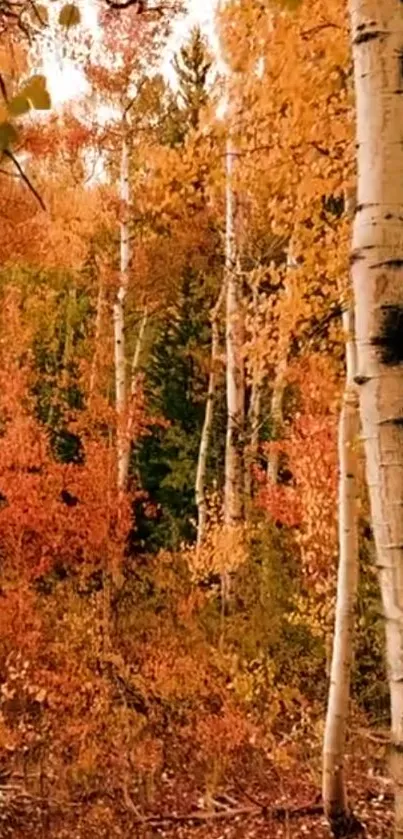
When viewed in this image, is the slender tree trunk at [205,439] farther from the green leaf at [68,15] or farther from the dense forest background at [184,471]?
the green leaf at [68,15]

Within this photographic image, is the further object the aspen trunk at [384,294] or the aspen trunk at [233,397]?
the aspen trunk at [233,397]

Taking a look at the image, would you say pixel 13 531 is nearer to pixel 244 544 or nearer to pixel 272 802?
pixel 244 544

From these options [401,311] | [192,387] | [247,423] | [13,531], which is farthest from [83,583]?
[401,311]

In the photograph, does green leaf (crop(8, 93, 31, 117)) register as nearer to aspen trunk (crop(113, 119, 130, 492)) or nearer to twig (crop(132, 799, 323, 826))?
twig (crop(132, 799, 323, 826))

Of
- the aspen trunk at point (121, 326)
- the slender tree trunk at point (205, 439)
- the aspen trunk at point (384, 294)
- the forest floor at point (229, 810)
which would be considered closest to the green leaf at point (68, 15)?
the aspen trunk at point (384, 294)

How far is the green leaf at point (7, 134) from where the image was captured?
84cm

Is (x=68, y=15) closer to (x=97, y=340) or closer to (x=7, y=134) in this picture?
(x=7, y=134)

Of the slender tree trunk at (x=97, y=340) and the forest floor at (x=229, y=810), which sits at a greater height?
the slender tree trunk at (x=97, y=340)

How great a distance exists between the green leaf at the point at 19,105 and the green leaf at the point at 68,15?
0.32m

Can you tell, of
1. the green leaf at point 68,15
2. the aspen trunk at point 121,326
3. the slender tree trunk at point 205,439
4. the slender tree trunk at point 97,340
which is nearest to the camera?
the green leaf at point 68,15

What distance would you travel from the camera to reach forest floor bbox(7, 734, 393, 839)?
21.7 feet

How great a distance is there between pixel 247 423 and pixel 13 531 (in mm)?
3739

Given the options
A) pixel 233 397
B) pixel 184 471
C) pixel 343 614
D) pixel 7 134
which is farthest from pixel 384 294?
pixel 184 471

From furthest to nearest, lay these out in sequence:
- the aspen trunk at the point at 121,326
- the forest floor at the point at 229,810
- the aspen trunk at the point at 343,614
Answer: the aspen trunk at the point at 121,326 → the forest floor at the point at 229,810 → the aspen trunk at the point at 343,614
